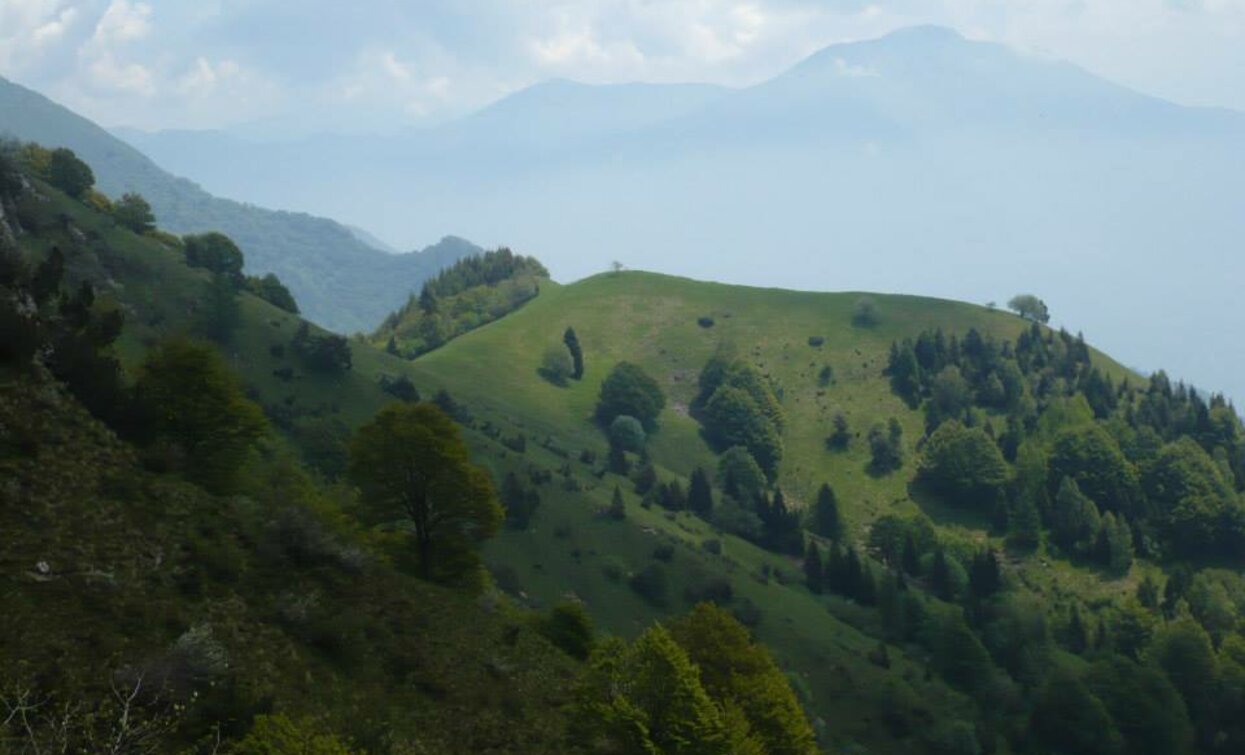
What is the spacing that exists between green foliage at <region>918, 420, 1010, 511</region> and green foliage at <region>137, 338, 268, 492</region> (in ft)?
454

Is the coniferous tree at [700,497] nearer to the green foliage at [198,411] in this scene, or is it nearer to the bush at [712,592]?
the bush at [712,592]

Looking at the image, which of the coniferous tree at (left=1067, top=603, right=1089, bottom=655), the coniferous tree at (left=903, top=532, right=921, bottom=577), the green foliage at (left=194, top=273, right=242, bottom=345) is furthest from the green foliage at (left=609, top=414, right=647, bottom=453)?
the coniferous tree at (left=1067, top=603, right=1089, bottom=655)

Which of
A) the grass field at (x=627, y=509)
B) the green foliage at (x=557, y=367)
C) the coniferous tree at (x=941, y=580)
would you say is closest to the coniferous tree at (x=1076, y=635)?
the grass field at (x=627, y=509)

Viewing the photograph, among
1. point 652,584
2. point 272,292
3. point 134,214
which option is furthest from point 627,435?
point 134,214

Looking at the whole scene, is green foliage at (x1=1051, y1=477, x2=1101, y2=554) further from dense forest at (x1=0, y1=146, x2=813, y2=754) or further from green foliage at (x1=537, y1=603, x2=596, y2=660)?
dense forest at (x1=0, y1=146, x2=813, y2=754)

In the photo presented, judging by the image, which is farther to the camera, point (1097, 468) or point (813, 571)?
point (1097, 468)

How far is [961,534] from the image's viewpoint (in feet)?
504

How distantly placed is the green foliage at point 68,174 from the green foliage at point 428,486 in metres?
107

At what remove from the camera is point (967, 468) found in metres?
160

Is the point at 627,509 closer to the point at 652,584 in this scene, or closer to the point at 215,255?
the point at 652,584

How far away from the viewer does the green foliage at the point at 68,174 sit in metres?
128

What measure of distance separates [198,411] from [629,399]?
415 ft

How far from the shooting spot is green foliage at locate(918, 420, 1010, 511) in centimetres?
15925

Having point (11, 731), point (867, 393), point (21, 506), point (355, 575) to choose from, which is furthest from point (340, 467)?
point (867, 393)
